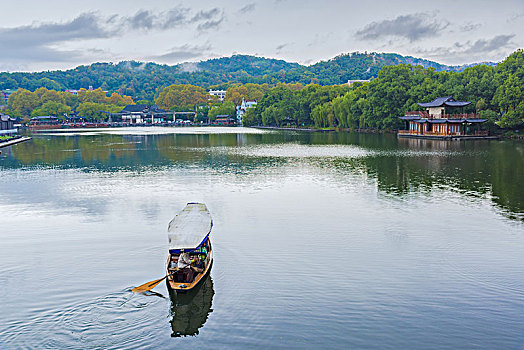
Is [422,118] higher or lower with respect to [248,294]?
higher

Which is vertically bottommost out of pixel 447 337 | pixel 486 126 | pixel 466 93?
pixel 447 337

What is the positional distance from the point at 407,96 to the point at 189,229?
78.0 meters

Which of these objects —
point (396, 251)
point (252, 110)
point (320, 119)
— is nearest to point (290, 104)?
point (320, 119)

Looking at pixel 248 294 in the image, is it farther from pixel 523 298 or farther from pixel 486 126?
pixel 486 126

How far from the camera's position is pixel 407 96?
85.9m

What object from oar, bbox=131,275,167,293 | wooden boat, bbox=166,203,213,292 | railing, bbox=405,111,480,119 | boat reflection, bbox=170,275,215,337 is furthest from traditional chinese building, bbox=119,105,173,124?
boat reflection, bbox=170,275,215,337

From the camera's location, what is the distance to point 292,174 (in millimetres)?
36312

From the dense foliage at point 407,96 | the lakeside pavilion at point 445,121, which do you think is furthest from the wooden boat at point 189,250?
the lakeside pavilion at point 445,121

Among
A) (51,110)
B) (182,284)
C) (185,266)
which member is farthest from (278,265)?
(51,110)

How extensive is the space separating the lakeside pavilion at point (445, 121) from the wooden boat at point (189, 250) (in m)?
62.1

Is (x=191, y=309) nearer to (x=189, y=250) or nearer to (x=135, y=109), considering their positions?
(x=189, y=250)

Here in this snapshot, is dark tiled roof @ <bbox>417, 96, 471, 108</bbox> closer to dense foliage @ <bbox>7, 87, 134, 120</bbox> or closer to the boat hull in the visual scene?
the boat hull

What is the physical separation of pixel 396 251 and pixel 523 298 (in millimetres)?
4784

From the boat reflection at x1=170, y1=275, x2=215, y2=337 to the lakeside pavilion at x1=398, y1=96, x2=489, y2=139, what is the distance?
6375cm
